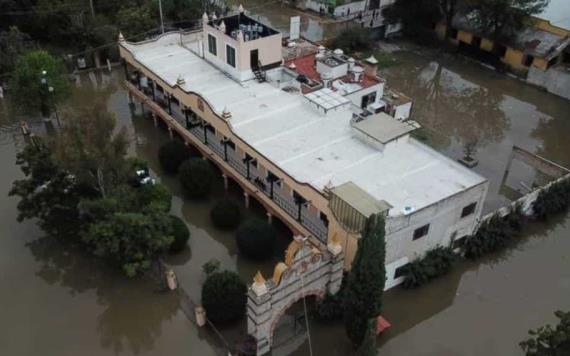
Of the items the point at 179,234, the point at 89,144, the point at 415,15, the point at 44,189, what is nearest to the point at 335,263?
the point at 179,234

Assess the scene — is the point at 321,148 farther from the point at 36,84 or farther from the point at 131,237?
the point at 36,84

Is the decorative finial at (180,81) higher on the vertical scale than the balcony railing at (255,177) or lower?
higher

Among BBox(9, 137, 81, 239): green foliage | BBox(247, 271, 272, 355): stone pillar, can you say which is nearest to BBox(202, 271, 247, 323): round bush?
BBox(247, 271, 272, 355): stone pillar

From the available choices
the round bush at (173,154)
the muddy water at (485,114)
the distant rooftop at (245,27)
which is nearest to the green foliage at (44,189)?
the round bush at (173,154)

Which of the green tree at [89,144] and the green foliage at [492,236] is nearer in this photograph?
the green tree at [89,144]

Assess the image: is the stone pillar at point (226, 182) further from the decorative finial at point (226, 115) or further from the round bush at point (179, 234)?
the round bush at point (179, 234)

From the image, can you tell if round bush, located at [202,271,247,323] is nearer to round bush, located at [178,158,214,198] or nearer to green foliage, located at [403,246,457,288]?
round bush, located at [178,158,214,198]

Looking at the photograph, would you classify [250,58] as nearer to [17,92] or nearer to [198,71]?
[198,71]

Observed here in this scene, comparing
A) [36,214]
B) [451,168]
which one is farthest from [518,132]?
[36,214]
